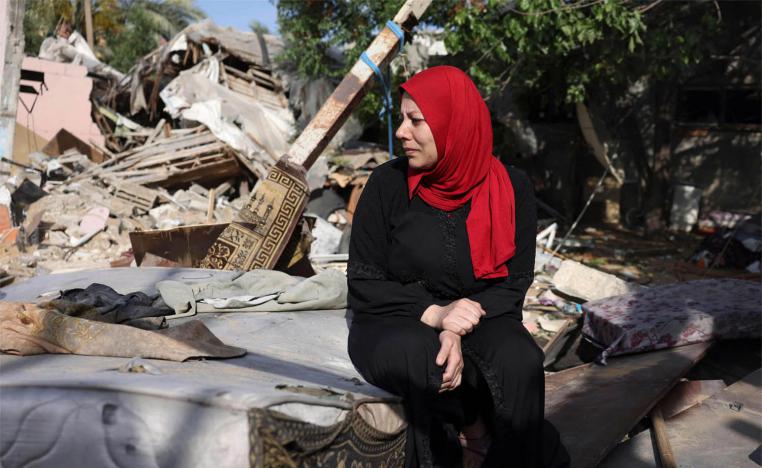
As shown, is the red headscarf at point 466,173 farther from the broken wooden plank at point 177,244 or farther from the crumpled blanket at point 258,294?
the broken wooden plank at point 177,244

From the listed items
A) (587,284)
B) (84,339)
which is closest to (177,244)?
(84,339)

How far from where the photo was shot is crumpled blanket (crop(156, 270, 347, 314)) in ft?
10.7

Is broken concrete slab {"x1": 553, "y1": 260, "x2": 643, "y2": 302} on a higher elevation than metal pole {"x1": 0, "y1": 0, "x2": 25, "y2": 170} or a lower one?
lower

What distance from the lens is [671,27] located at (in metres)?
7.37

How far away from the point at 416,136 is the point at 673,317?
2.39m

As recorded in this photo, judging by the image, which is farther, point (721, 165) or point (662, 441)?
point (721, 165)

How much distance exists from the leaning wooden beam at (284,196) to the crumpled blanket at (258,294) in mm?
1072

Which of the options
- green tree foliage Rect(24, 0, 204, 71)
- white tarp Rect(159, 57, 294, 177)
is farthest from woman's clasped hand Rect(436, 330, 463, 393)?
green tree foliage Rect(24, 0, 204, 71)

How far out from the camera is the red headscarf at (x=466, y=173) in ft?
8.48

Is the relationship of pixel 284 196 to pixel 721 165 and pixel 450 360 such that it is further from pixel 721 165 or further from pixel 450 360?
pixel 721 165

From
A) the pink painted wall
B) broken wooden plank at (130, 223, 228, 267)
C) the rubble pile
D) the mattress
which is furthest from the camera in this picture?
the pink painted wall

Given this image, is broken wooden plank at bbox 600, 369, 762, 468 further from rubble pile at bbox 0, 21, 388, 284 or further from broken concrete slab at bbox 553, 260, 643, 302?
rubble pile at bbox 0, 21, 388, 284

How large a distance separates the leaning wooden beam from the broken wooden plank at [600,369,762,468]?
2.66 m

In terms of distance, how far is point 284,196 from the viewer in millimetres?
4852
